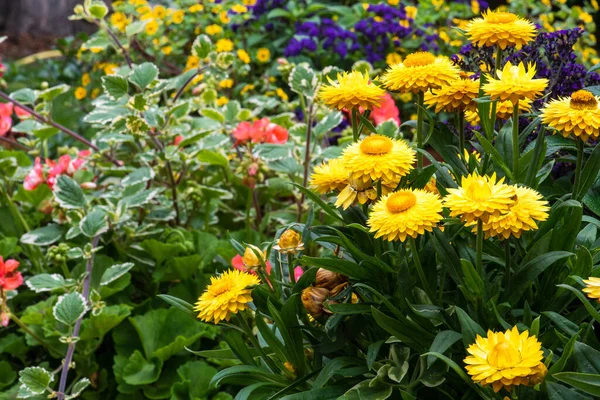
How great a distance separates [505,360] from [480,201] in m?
0.18

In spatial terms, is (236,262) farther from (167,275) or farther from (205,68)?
(205,68)

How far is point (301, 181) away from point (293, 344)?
1.29 meters

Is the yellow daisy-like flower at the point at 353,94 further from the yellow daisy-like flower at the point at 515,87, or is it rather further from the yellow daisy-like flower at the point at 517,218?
the yellow daisy-like flower at the point at 517,218

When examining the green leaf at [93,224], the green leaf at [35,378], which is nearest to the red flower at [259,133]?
the green leaf at [93,224]

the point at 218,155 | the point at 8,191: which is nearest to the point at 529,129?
the point at 218,155

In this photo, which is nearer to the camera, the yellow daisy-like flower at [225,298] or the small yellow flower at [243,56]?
the yellow daisy-like flower at [225,298]

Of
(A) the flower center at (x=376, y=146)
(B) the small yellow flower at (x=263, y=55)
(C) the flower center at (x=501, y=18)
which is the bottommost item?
(B) the small yellow flower at (x=263, y=55)

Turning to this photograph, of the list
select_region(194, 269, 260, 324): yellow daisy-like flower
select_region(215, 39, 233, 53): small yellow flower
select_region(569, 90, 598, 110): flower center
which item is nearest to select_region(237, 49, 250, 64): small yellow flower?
select_region(215, 39, 233, 53): small yellow flower

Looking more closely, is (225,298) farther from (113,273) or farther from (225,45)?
(225,45)

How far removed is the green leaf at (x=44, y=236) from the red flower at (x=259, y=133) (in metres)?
0.58

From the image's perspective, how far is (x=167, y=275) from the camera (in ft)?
7.06

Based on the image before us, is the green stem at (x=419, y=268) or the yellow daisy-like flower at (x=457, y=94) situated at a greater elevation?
the yellow daisy-like flower at (x=457, y=94)

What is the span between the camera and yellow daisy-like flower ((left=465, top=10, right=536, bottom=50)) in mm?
1130

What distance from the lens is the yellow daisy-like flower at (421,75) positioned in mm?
1097
